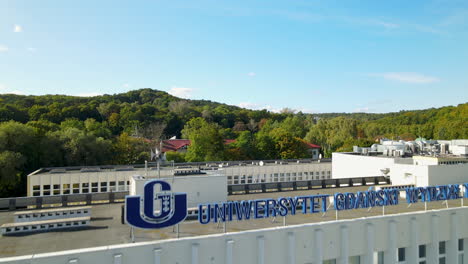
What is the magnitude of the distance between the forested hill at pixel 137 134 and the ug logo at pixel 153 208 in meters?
41.5

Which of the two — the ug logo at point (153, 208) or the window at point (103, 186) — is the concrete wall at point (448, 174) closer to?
the ug logo at point (153, 208)

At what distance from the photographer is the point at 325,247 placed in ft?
53.8

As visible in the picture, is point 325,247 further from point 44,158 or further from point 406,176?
point 44,158

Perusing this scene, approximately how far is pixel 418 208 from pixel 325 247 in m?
10.3

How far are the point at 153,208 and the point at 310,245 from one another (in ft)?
24.1

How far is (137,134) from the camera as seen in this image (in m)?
100

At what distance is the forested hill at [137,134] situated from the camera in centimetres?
5238

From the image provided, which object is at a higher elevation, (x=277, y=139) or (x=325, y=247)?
(x=277, y=139)

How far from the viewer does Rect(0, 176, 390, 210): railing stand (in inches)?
976

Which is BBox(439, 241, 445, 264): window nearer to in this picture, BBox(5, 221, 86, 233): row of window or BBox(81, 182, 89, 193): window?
BBox(5, 221, 86, 233): row of window

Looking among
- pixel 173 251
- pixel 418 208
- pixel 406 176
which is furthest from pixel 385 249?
pixel 406 176

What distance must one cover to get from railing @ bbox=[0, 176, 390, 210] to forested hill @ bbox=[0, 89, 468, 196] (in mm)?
27340

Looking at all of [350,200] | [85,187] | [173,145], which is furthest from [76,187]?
[173,145]

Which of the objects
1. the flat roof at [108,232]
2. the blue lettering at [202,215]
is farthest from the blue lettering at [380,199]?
the blue lettering at [202,215]
